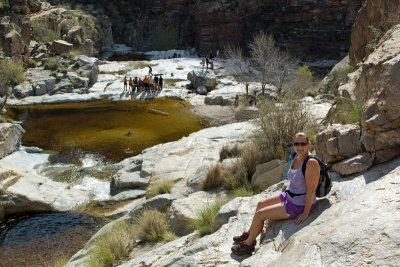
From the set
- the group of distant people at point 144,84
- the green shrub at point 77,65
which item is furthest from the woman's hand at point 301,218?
the green shrub at point 77,65

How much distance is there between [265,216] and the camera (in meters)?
4.00

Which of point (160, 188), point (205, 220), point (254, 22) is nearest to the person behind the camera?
point (205, 220)

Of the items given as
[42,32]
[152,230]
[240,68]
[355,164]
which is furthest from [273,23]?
[355,164]

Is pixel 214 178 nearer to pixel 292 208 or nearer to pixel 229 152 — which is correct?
pixel 229 152

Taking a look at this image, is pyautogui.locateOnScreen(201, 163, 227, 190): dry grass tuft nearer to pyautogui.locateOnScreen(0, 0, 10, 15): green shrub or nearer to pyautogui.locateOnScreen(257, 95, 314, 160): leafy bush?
pyautogui.locateOnScreen(257, 95, 314, 160): leafy bush

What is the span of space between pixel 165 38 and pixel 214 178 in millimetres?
38573

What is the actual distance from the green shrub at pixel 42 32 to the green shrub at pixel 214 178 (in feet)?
88.4

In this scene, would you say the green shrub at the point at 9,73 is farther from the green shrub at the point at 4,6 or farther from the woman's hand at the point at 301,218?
the woman's hand at the point at 301,218

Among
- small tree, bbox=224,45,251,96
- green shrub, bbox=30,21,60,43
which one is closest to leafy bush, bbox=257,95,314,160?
small tree, bbox=224,45,251,96

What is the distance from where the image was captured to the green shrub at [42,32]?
98.5 feet

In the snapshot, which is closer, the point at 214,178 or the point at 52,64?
the point at 214,178

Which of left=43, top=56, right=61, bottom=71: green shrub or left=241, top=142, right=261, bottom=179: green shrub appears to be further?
left=43, top=56, right=61, bottom=71: green shrub

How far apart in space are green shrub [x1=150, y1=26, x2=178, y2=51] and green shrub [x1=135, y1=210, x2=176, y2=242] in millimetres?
39445

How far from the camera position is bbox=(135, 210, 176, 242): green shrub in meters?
6.24
